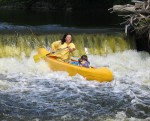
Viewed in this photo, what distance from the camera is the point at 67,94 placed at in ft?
30.5

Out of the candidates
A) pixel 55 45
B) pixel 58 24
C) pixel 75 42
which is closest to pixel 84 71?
pixel 55 45

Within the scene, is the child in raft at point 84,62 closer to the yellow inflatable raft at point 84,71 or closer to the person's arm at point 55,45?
the yellow inflatable raft at point 84,71

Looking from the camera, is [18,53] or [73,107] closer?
[73,107]

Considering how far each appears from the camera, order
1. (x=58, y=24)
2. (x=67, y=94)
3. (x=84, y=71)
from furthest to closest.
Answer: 1. (x=58, y=24)
2. (x=84, y=71)
3. (x=67, y=94)

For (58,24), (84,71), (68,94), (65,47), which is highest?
(58,24)

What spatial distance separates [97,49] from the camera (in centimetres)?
1433

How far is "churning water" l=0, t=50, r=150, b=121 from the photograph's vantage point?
784cm

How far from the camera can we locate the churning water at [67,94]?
25.7 feet

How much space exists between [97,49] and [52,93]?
5.24 m

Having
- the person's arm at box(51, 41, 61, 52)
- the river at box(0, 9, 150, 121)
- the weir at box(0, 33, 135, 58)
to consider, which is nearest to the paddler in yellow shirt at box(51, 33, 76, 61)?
the person's arm at box(51, 41, 61, 52)

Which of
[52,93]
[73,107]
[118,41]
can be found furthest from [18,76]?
[118,41]

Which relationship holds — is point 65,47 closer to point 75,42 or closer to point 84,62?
point 84,62

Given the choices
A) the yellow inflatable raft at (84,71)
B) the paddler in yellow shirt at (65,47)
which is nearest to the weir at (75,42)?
the paddler in yellow shirt at (65,47)

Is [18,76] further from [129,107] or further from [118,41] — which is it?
[118,41]
